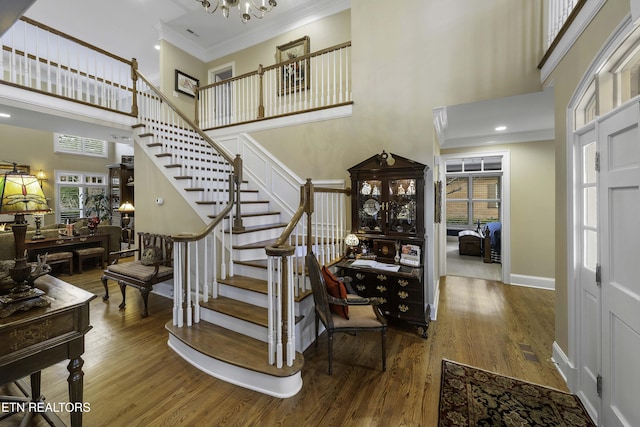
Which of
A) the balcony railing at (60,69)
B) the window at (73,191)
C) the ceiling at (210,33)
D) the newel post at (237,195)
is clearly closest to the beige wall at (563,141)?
the ceiling at (210,33)

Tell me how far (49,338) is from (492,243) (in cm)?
757

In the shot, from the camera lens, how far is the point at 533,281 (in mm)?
4512

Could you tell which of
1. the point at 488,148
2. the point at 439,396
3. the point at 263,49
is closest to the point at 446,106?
the point at 488,148

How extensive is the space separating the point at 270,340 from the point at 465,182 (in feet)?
28.7

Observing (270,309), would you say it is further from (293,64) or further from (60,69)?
(60,69)

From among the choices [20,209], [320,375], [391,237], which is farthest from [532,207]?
[20,209]

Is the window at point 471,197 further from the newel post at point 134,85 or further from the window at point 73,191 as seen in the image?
the window at point 73,191

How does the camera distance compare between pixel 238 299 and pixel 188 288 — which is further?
pixel 238 299

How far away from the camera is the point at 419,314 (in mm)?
2885

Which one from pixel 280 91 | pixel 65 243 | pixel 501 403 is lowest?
pixel 501 403

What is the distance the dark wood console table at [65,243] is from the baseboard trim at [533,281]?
8.51 meters

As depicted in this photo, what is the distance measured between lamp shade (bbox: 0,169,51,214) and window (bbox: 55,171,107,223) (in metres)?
8.67

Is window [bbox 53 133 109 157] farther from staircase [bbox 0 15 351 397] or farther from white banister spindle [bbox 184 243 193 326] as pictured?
white banister spindle [bbox 184 243 193 326]

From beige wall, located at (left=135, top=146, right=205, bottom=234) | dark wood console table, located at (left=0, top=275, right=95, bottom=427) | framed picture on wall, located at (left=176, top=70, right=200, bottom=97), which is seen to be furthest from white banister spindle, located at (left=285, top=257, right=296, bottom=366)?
framed picture on wall, located at (left=176, top=70, right=200, bottom=97)
